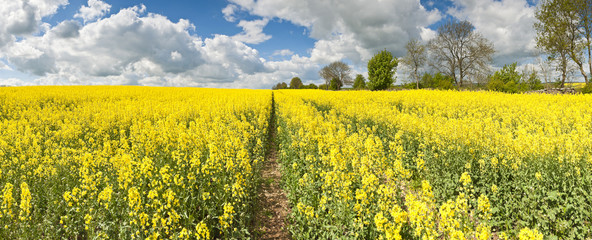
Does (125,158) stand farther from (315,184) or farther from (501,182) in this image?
(501,182)

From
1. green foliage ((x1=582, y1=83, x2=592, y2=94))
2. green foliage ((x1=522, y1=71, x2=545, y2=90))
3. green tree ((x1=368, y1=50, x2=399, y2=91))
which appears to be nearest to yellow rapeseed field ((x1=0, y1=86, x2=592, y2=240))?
green foliage ((x1=582, y1=83, x2=592, y2=94))

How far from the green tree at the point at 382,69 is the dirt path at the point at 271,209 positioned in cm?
4632

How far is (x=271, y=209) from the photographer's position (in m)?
6.13

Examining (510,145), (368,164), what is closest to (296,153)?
(368,164)

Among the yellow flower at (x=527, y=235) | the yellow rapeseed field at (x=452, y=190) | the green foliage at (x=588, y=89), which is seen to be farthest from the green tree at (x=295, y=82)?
the yellow flower at (x=527, y=235)

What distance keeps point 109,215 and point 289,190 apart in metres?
3.90

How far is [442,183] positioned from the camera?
20.1 ft

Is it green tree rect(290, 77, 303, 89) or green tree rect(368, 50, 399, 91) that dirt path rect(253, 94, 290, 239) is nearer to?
green tree rect(368, 50, 399, 91)

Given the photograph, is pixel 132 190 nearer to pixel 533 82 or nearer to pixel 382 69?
pixel 382 69

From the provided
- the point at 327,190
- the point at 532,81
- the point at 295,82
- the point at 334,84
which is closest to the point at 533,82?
the point at 532,81

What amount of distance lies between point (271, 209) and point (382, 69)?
162 ft

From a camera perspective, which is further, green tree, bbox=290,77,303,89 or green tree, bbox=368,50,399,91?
green tree, bbox=290,77,303,89

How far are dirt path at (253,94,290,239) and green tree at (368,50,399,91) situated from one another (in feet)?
152

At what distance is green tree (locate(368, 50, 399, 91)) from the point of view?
5016 centimetres
